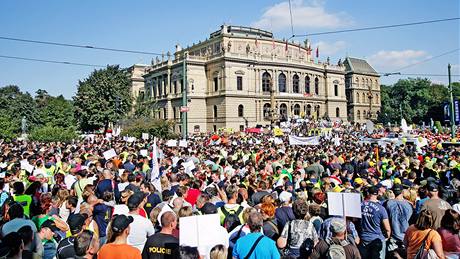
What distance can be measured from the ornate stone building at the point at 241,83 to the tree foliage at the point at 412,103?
1371cm

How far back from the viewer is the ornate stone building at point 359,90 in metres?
85.3

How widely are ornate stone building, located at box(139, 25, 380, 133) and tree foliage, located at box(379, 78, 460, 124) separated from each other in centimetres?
1371

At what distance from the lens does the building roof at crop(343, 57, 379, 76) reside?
87062 mm

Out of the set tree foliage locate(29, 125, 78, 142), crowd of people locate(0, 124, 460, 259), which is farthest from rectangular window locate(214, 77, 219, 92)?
crowd of people locate(0, 124, 460, 259)

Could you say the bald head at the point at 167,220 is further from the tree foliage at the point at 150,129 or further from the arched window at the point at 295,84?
the arched window at the point at 295,84

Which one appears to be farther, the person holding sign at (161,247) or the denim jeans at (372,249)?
the denim jeans at (372,249)

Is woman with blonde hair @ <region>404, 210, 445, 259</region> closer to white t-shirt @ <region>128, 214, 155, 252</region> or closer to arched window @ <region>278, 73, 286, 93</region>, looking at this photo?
white t-shirt @ <region>128, 214, 155, 252</region>

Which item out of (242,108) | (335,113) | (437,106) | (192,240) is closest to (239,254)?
(192,240)

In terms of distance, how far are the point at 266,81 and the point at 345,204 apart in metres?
60.0

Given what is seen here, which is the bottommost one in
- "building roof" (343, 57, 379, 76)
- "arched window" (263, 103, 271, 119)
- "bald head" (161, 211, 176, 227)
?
"bald head" (161, 211, 176, 227)

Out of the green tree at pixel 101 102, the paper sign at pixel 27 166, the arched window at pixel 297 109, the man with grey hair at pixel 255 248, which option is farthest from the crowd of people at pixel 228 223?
the arched window at pixel 297 109

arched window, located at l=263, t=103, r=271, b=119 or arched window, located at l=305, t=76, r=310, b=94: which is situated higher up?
arched window, located at l=305, t=76, r=310, b=94

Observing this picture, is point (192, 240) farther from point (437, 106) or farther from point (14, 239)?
point (437, 106)

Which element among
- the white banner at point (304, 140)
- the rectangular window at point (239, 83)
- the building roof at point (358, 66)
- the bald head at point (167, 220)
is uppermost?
the building roof at point (358, 66)
